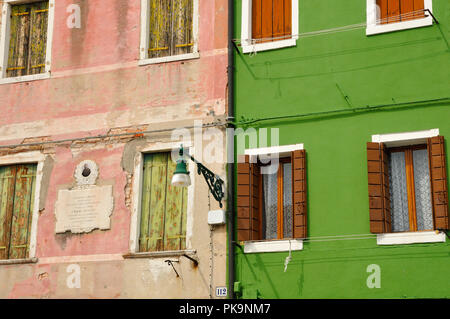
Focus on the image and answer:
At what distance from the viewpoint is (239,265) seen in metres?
13.6

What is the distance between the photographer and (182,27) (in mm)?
15195

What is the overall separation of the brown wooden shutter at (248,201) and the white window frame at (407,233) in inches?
74.0

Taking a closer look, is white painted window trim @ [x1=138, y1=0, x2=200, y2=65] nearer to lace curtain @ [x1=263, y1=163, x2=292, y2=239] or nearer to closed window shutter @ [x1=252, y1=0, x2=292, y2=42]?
closed window shutter @ [x1=252, y1=0, x2=292, y2=42]

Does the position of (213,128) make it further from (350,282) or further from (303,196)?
(350,282)

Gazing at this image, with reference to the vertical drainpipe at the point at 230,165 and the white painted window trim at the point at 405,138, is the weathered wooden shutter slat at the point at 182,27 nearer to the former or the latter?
the vertical drainpipe at the point at 230,165

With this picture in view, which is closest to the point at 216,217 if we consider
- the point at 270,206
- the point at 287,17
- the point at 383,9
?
the point at 270,206

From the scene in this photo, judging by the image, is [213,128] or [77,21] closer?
[213,128]

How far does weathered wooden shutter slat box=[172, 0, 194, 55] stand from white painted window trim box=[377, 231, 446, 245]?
453 centimetres

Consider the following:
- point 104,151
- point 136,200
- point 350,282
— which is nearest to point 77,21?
point 104,151

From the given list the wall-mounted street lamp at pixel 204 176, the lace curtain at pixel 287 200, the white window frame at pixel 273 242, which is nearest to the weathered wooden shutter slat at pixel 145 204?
the wall-mounted street lamp at pixel 204 176

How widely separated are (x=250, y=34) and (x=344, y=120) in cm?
218

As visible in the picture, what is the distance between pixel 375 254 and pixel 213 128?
10.6 ft

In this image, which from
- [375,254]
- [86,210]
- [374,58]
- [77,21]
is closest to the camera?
[375,254]

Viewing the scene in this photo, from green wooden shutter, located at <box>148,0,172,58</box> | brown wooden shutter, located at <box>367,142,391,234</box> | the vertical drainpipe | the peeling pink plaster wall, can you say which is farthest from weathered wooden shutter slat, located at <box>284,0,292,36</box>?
brown wooden shutter, located at <box>367,142,391,234</box>
